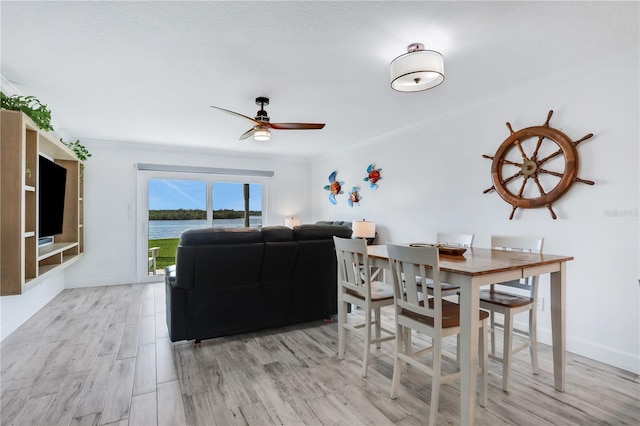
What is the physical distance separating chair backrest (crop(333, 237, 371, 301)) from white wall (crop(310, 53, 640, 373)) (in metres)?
1.77

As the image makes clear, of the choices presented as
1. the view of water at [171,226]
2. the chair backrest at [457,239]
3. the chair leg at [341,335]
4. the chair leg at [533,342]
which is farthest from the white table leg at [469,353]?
the view of water at [171,226]

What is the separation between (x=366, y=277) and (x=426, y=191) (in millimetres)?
2333

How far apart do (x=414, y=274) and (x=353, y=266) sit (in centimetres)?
62

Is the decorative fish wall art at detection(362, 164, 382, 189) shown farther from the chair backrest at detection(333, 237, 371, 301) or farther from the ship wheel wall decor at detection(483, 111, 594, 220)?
the chair backrest at detection(333, 237, 371, 301)

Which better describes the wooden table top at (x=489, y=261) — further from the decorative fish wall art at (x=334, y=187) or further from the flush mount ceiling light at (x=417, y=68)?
the decorative fish wall art at (x=334, y=187)

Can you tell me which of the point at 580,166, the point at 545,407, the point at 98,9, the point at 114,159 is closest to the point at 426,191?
the point at 580,166

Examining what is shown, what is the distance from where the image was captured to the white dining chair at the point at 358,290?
2262 millimetres

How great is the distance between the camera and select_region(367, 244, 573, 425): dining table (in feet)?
→ 5.42

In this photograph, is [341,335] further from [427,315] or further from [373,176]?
[373,176]

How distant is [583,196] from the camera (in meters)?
2.67

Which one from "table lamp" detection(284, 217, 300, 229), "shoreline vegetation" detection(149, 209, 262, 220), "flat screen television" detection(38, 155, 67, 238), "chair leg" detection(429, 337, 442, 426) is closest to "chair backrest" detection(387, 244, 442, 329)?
"chair leg" detection(429, 337, 442, 426)

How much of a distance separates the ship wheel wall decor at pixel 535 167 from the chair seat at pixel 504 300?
42.6 inches

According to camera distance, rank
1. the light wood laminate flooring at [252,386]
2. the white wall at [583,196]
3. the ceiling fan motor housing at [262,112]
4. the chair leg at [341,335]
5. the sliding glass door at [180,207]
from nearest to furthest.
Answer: the light wood laminate flooring at [252,386] < the white wall at [583,196] < the chair leg at [341,335] < the ceiling fan motor housing at [262,112] < the sliding glass door at [180,207]

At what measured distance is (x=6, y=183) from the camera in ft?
7.14
